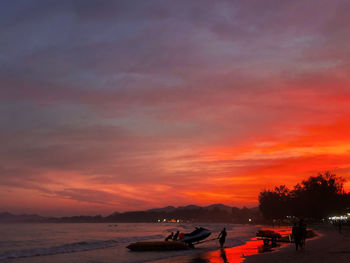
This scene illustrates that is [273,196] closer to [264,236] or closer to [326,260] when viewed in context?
[264,236]

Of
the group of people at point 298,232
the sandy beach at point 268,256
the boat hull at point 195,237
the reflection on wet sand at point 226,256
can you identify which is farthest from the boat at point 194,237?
the group of people at point 298,232

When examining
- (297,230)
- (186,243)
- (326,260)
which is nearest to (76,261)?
(186,243)

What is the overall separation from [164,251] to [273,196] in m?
127

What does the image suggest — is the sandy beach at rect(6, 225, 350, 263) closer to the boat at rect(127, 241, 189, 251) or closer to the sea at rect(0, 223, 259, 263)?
the sea at rect(0, 223, 259, 263)

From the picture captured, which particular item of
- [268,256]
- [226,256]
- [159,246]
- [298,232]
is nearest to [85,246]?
[159,246]

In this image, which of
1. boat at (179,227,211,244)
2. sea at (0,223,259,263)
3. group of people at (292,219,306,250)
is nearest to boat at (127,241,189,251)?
sea at (0,223,259,263)

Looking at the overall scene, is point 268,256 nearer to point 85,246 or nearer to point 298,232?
point 298,232

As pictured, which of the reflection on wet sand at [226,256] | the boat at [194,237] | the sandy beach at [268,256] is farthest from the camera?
the boat at [194,237]

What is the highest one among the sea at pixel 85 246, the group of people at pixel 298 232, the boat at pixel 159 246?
the group of people at pixel 298 232

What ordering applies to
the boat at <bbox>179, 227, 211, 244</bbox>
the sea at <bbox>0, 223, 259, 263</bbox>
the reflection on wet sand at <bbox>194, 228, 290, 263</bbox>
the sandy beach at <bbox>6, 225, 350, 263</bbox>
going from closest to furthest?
1. the sandy beach at <bbox>6, 225, 350, 263</bbox>
2. the reflection on wet sand at <bbox>194, 228, 290, 263</bbox>
3. the sea at <bbox>0, 223, 259, 263</bbox>
4. the boat at <bbox>179, 227, 211, 244</bbox>

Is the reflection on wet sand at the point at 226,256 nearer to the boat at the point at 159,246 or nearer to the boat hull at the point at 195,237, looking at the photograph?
the boat at the point at 159,246

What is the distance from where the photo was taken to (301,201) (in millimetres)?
109875

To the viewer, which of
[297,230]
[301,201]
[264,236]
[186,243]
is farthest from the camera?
[301,201]

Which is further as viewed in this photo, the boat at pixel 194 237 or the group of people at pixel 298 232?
the boat at pixel 194 237
